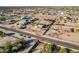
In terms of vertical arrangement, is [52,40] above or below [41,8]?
below

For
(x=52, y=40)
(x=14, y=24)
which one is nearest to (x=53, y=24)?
(x=52, y=40)
